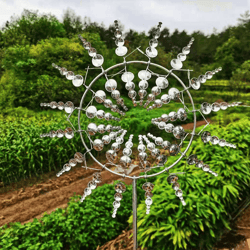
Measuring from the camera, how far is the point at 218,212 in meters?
2.68

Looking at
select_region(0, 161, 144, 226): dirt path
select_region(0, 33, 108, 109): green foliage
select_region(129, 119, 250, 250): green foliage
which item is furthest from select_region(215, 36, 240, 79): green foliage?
select_region(129, 119, 250, 250): green foliage

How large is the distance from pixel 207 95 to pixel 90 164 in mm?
12041

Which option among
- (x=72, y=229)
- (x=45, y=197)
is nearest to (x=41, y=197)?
(x=45, y=197)

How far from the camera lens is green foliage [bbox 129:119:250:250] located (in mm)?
2439

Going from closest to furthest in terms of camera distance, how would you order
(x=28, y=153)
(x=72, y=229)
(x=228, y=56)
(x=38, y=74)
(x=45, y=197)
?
(x=72, y=229)
(x=45, y=197)
(x=28, y=153)
(x=38, y=74)
(x=228, y=56)

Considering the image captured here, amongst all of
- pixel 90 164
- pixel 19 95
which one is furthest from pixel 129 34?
pixel 90 164

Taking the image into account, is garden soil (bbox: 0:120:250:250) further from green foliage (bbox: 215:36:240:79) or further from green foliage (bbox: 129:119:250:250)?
green foliage (bbox: 215:36:240:79)

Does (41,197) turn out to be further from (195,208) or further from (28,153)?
(195,208)

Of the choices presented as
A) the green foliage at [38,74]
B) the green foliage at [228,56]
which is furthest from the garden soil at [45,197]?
the green foliage at [228,56]

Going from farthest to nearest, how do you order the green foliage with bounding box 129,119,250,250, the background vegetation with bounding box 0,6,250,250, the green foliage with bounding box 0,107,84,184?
the green foliage with bounding box 0,107,84,184, the background vegetation with bounding box 0,6,250,250, the green foliage with bounding box 129,119,250,250

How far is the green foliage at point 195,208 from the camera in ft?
8.00

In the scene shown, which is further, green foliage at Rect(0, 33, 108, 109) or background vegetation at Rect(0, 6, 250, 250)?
green foliage at Rect(0, 33, 108, 109)

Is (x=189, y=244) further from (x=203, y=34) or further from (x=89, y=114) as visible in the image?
(x=203, y=34)

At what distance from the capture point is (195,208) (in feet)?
8.65
